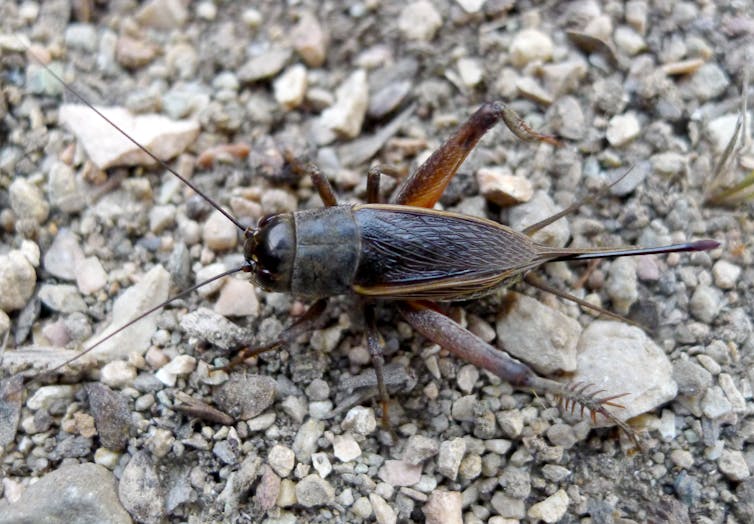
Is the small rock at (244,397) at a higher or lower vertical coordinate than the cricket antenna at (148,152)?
lower

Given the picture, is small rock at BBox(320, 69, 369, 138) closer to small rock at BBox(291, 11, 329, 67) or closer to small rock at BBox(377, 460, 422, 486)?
small rock at BBox(291, 11, 329, 67)

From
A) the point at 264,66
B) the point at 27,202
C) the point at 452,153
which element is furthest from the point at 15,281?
the point at 452,153

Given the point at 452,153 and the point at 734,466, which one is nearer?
the point at 734,466

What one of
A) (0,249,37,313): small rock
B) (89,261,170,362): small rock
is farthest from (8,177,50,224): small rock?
(89,261,170,362): small rock

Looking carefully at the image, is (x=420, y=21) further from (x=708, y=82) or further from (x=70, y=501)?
(x=70, y=501)

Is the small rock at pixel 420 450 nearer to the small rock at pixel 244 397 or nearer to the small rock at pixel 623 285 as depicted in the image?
the small rock at pixel 244 397

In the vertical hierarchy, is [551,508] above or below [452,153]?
below

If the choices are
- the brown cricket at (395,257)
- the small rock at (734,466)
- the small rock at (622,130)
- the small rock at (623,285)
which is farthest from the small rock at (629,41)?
the small rock at (734,466)

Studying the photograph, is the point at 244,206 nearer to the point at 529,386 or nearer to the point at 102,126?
the point at 102,126
